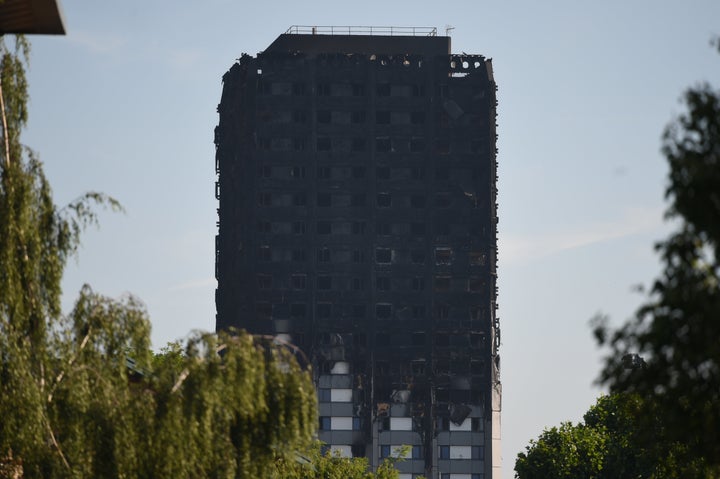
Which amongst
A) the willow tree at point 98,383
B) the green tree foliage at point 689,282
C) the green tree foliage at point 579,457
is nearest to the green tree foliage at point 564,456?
the green tree foliage at point 579,457

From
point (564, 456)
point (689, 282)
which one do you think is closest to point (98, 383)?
point (689, 282)

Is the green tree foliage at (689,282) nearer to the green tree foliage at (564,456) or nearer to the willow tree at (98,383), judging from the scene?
the willow tree at (98,383)

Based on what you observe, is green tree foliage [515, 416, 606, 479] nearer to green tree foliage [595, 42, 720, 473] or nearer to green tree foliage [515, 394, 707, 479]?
green tree foliage [515, 394, 707, 479]

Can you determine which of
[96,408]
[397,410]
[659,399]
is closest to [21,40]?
[96,408]

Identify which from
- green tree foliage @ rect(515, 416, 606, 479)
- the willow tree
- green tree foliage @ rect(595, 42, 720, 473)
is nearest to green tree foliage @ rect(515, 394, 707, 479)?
green tree foliage @ rect(515, 416, 606, 479)

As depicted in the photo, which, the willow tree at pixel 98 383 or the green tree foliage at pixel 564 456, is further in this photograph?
the green tree foliage at pixel 564 456

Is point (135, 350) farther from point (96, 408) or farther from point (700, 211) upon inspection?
point (700, 211)

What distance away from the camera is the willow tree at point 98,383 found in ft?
116

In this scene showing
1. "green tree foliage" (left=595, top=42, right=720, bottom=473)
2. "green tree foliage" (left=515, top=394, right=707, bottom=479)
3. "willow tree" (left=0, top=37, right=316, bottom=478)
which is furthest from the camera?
"green tree foliage" (left=515, top=394, right=707, bottom=479)

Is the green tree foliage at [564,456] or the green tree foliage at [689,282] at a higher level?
the green tree foliage at [564,456]

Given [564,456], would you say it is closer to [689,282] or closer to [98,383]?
[98,383]

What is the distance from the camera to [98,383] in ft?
119

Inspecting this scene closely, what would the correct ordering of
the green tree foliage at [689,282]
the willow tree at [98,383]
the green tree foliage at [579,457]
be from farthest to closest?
the green tree foliage at [579,457] < the willow tree at [98,383] < the green tree foliage at [689,282]

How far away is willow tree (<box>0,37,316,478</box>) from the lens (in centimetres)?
3547
